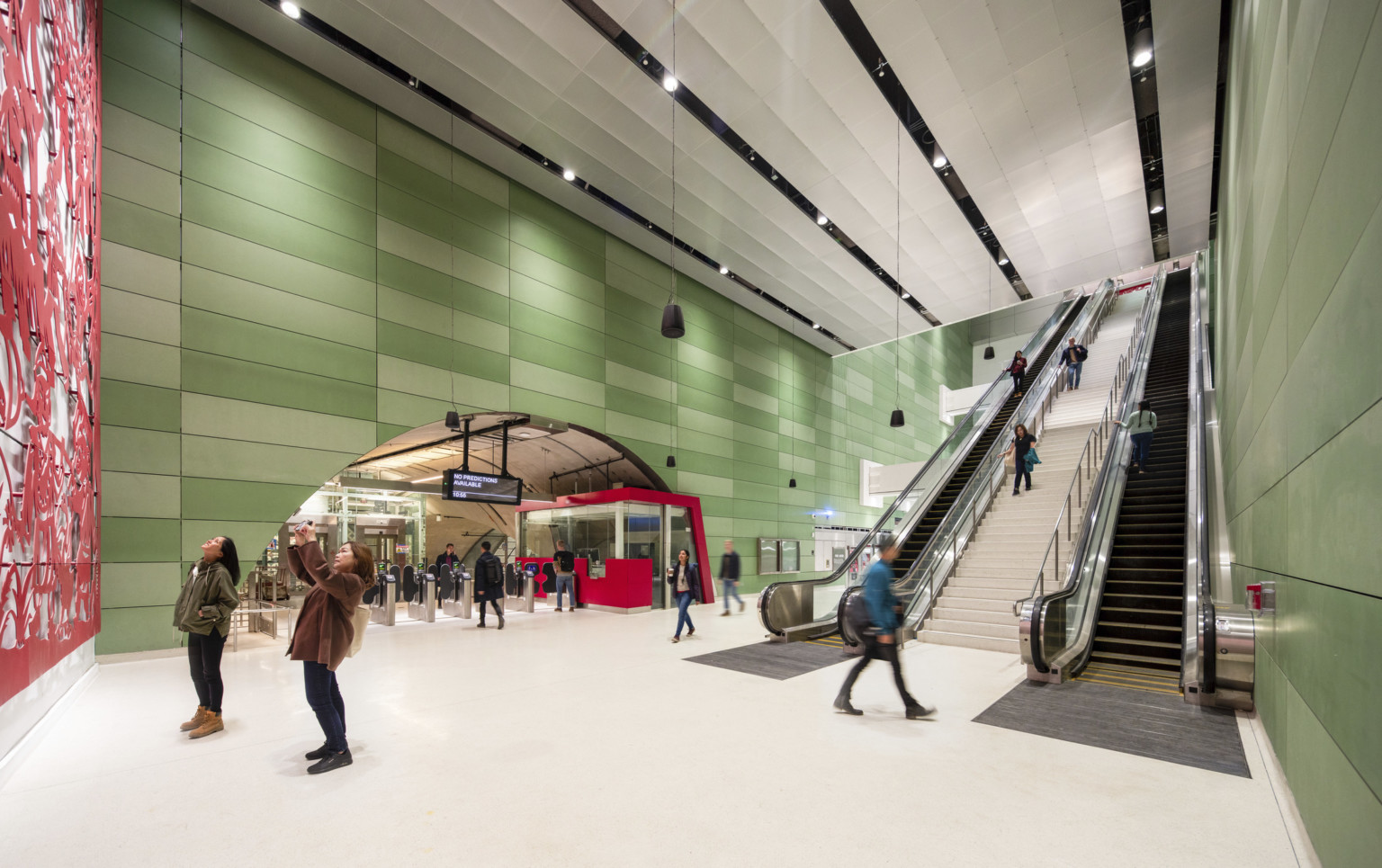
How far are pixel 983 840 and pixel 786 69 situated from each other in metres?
9.73

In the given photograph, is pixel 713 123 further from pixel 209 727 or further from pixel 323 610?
pixel 209 727

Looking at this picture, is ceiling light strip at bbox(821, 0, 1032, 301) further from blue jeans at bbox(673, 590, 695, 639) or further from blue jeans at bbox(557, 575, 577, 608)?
blue jeans at bbox(557, 575, 577, 608)

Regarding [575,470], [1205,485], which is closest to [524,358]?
[575,470]

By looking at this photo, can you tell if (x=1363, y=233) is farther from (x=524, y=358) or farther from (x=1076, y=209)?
(x=1076, y=209)

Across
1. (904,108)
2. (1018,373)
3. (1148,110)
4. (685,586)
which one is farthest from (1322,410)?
(1018,373)

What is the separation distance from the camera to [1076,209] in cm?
1309

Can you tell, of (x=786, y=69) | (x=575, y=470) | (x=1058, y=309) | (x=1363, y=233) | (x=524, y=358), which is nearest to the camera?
(x=1363, y=233)

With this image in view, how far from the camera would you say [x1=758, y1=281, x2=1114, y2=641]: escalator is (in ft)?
27.4

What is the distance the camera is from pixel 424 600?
38.4ft

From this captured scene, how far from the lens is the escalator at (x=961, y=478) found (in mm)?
10145

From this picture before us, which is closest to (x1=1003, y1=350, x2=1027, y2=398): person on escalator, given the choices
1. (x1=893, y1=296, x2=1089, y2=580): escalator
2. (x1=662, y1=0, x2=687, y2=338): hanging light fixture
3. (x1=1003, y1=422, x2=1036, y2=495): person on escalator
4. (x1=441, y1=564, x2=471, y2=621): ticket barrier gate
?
(x1=893, y1=296, x2=1089, y2=580): escalator

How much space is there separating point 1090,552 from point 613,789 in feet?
21.2

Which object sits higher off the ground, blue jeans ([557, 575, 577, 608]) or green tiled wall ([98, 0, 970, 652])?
green tiled wall ([98, 0, 970, 652])

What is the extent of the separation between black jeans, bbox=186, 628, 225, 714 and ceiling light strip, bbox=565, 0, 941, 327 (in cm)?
818
